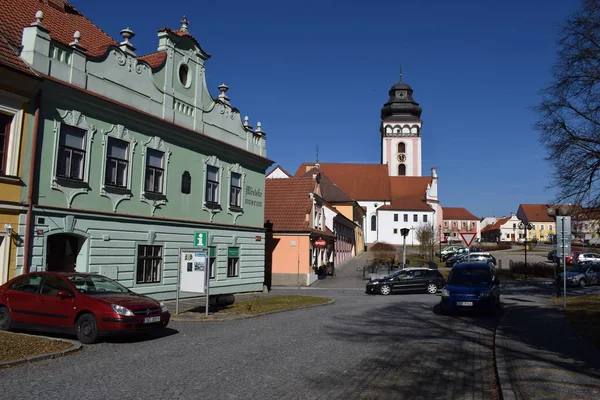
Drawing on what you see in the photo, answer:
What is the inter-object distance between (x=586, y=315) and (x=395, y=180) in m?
89.3

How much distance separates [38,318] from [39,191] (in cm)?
482

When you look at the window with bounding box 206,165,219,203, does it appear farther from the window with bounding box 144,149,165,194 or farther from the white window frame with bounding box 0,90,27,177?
the white window frame with bounding box 0,90,27,177

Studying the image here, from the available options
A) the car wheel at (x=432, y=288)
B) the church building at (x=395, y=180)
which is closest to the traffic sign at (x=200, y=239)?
the car wheel at (x=432, y=288)

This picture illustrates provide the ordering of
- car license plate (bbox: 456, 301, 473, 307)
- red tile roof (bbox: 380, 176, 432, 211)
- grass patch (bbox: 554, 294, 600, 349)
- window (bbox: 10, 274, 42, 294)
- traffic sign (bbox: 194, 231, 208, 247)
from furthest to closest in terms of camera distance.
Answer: red tile roof (bbox: 380, 176, 432, 211) → car license plate (bbox: 456, 301, 473, 307) → traffic sign (bbox: 194, 231, 208, 247) → grass patch (bbox: 554, 294, 600, 349) → window (bbox: 10, 274, 42, 294)

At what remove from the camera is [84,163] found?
17484 mm

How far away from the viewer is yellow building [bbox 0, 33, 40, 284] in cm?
1455

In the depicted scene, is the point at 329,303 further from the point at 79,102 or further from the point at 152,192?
the point at 79,102

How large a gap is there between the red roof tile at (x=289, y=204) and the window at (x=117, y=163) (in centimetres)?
1751

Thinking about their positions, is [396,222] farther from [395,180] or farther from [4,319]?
[4,319]

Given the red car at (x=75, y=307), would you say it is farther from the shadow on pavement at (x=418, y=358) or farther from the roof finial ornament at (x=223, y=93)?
the roof finial ornament at (x=223, y=93)

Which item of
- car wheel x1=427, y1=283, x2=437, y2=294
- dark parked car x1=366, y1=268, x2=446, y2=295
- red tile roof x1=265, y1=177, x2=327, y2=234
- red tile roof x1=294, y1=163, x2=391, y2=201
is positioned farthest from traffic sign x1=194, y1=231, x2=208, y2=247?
red tile roof x1=294, y1=163, x2=391, y2=201

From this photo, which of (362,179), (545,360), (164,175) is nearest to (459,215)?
(362,179)

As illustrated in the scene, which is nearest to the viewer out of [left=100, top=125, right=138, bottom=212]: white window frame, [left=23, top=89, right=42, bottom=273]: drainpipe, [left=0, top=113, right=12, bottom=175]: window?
[left=0, top=113, right=12, bottom=175]: window

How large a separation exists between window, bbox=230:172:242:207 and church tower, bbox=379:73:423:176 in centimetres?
8798
